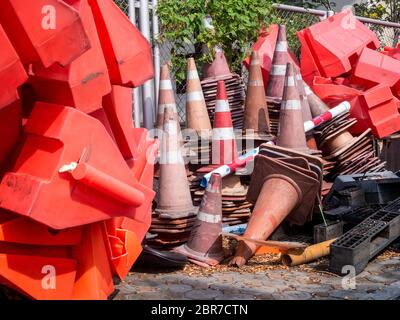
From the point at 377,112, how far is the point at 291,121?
1.78 meters

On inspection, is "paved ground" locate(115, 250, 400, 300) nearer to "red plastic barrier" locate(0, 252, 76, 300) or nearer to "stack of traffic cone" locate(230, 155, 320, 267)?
"stack of traffic cone" locate(230, 155, 320, 267)

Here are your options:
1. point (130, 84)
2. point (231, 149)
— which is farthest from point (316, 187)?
point (130, 84)

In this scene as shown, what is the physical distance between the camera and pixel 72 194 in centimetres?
328

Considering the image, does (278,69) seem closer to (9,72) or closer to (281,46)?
(281,46)

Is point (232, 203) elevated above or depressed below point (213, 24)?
below

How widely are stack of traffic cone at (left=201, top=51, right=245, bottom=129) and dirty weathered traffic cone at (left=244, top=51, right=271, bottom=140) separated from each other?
267 millimetres

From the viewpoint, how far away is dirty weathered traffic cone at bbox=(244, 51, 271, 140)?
285 inches

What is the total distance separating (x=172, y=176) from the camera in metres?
5.95

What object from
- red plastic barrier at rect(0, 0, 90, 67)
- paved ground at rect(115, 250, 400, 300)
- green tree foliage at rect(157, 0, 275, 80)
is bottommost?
paved ground at rect(115, 250, 400, 300)

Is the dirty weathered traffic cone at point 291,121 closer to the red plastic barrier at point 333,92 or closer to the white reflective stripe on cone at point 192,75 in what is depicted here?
the white reflective stripe on cone at point 192,75

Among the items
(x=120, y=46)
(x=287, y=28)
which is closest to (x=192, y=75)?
(x=287, y=28)

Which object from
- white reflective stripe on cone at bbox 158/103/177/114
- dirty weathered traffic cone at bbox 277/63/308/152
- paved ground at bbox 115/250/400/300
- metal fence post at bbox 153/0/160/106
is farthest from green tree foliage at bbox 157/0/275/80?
paved ground at bbox 115/250/400/300

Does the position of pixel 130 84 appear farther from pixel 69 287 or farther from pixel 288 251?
pixel 288 251

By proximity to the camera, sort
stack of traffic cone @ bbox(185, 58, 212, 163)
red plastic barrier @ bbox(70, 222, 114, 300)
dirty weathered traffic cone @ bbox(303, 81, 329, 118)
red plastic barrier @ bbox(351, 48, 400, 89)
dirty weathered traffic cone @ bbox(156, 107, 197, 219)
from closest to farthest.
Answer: red plastic barrier @ bbox(70, 222, 114, 300), dirty weathered traffic cone @ bbox(156, 107, 197, 219), stack of traffic cone @ bbox(185, 58, 212, 163), dirty weathered traffic cone @ bbox(303, 81, 329, 118), red plastic barrier @ bbox(351, 48, 400, 89)
